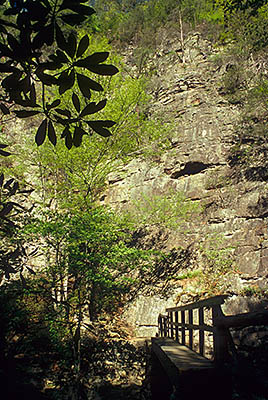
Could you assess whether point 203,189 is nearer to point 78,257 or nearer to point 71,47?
point 78,257

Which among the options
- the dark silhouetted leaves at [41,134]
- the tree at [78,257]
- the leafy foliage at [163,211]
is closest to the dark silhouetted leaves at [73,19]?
the dark silhouetted leaves at [41,134]

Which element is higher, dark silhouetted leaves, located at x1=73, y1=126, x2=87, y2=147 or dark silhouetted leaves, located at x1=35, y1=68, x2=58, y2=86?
dark silhouetted leaves, located at x1=35, y1=68, x2=58, y2=86

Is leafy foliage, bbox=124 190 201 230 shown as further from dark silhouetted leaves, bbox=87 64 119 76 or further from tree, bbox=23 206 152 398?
dark silhouetted leaves, bbox=87 64 119 76

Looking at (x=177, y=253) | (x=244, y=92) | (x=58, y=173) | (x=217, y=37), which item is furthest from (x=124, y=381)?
(x=217, y=37)

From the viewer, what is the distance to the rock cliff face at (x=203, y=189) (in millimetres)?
8352

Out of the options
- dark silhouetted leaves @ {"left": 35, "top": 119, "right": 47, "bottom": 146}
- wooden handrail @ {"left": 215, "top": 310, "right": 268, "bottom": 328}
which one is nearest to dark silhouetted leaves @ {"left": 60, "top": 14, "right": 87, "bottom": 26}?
dark silhouetted leaves @ {"left": 35, "top": 119, "right": 47, "bottom": 146}

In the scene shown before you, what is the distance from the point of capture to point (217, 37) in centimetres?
1481

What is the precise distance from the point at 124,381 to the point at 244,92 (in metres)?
11.7

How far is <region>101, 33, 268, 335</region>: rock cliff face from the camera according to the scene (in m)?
8.35

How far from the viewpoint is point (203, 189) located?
33.8ft

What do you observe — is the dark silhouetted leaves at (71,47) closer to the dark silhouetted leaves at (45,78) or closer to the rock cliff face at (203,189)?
the dark silhouetted leaves at (45,78)

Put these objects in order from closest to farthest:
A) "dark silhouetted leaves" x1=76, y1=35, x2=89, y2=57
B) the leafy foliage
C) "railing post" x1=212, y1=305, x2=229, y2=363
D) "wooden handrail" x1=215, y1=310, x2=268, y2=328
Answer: "dark silhouetted leaves" x1=76, y1=35, x2=89, y2=57 → "wooden handrail" x1=215, y1=310, x2=268, y2=328 → "railing post" x1=212, y1=305, x2=229, y2=363 → the leafy foliage

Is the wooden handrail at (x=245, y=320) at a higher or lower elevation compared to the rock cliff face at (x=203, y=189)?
lower

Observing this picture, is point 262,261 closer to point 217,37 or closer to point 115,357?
point 115,357
